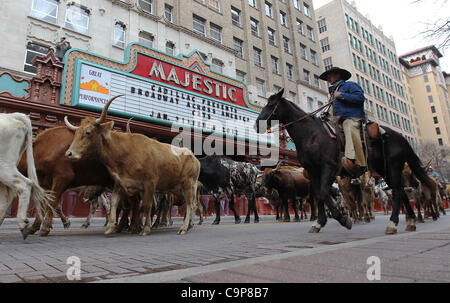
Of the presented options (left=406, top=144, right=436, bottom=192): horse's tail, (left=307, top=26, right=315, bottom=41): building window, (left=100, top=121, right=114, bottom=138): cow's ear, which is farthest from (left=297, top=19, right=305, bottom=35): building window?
(left=100, top=121, right=114, bottom=138): cow's ear

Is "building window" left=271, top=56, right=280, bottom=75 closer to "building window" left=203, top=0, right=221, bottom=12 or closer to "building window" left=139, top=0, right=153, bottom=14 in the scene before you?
"building window" left=203, top=0, right=221, bottom=12

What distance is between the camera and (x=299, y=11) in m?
40.3

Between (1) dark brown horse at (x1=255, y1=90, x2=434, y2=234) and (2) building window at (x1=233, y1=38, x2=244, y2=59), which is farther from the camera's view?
(2) building window at (x1=233, y1=38, x2=244, y2=59)

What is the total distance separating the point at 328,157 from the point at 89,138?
189 inches

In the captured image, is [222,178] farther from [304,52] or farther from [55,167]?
[304,52]

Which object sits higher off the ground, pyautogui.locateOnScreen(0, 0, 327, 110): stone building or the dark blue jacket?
pyautogui.locateOnScreen(0, 0, 327, 110): stone building

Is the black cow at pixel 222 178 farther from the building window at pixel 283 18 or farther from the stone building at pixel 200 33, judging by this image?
the building window at pixel 283 18

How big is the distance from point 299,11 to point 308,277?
146 ft

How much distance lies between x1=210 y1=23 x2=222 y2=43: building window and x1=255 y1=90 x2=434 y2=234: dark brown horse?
76.9ft

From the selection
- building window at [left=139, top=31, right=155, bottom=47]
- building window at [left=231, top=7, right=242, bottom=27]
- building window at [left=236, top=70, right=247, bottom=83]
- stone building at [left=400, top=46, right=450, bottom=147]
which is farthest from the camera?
stone building at [left=400, top=46, right=450, bottom=147]

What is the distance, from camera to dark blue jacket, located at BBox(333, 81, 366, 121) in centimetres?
625

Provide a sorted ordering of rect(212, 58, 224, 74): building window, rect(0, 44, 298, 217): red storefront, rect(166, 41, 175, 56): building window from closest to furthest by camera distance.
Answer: rect(0, 44, 298, 217): red storefront, rect(166, 41, 175, 56): building window, rect(212, 58, 224, 74): building window

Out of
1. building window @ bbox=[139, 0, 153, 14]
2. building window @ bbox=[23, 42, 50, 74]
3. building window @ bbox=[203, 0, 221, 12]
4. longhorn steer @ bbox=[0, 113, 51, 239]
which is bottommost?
longhorn steer @ bbox=[0, 113, 51, 239]

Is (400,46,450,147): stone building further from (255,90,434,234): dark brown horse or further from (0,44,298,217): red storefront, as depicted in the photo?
(255,90,434,234): dark brown horse
